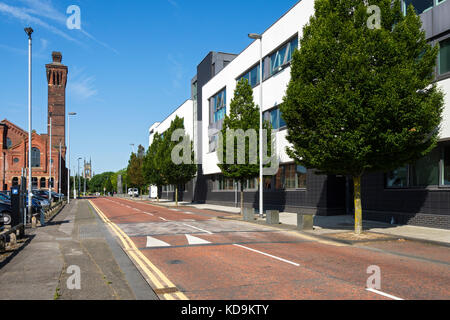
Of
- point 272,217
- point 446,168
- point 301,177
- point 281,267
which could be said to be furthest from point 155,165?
point 281,267

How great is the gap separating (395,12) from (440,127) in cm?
496

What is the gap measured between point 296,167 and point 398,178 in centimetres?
866

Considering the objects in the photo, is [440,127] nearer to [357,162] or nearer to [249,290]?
[357,162]

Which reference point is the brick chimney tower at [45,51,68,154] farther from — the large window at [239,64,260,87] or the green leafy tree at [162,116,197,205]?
the large window at [239,64,260,87]

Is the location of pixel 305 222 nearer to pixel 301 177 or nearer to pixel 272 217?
pixel 272 217

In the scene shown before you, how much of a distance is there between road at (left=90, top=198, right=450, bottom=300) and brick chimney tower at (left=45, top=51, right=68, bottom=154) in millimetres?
87154

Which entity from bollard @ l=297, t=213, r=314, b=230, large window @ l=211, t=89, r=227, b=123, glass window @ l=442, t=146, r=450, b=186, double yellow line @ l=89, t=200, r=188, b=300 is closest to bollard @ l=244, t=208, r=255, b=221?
bollard @ l=297, t=213, r=314, b=230

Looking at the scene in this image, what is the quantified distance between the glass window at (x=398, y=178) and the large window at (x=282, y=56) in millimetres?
11042

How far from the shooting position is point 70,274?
25.2 feet

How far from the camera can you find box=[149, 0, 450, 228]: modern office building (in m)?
15.3

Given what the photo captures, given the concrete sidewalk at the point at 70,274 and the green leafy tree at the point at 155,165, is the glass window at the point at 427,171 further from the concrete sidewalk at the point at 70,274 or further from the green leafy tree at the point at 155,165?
the green leafy tree at the point at 155,165

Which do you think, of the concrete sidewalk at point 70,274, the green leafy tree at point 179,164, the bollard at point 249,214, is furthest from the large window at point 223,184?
the concrete sidewalk at point 70,274
